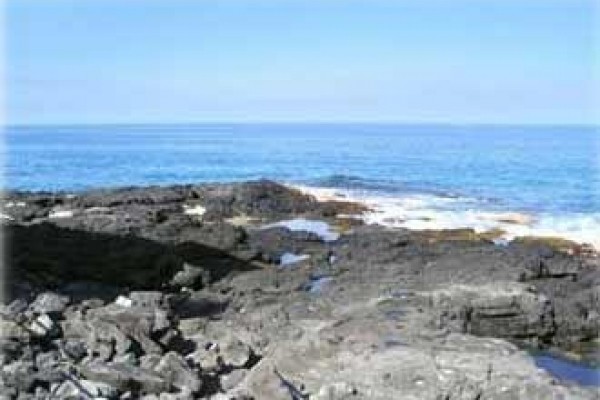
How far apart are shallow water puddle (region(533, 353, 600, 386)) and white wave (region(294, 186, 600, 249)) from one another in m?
10.5

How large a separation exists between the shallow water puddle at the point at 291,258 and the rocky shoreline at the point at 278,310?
55 mm

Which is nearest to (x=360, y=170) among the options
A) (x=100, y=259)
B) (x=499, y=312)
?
(x=100, y=259)

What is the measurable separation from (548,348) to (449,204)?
23255 millimetres

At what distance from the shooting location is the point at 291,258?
23.5 m

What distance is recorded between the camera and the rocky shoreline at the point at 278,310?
12086 millimetres

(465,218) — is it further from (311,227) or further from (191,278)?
(191,278)

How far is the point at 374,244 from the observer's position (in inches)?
965

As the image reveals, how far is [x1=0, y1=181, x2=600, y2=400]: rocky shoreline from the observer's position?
39.7 feet

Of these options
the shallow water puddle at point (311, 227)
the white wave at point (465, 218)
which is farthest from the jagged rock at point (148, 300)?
the white wave at point (465, 218)

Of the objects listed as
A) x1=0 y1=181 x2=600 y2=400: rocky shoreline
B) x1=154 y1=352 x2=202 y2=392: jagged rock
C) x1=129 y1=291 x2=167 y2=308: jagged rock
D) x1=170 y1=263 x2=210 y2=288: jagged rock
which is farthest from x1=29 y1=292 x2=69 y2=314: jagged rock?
x1=170 y1=263 x2=210 y2=288: jagged rock

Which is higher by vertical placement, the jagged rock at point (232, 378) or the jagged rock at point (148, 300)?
the jagged rock at point (148, 300)

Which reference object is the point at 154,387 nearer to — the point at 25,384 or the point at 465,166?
the point at 25,384

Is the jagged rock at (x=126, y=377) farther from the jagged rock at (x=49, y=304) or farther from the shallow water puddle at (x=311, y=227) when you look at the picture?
the shallow water puddle at (x=311, y=227)

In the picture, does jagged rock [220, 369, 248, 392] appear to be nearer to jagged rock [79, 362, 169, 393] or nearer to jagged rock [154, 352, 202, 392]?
jagged rock [154, 352, 202, 392]
